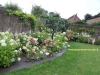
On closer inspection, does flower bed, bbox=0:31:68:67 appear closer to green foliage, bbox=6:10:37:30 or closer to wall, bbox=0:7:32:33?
wall, bbox=0:7:32:33

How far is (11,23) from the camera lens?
7.17 meters

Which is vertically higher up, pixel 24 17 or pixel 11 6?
pixel 11 6

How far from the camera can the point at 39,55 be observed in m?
5.19

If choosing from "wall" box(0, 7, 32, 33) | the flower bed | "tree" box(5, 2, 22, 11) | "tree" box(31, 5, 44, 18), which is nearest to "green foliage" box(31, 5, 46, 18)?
"tree" box(31, 5, 44, 18)

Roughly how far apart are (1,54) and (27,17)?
4865mm

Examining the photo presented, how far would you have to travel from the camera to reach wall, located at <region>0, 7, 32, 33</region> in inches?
259

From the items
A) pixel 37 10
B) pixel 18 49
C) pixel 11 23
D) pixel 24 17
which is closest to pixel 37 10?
pixel 37 10

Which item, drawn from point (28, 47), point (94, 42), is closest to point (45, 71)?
point (28, 47)

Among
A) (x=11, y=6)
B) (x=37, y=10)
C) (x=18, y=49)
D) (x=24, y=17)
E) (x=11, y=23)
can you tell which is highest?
(x=37, y=10)

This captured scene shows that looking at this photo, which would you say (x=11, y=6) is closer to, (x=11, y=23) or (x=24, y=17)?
(x=24, y=17)

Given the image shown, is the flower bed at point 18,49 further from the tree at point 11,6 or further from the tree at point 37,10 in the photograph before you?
the tree at point 37,10

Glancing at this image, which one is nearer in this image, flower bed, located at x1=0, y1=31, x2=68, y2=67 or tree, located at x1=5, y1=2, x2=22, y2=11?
flower bed, located at x1=0, y1=31, x2=68, y2=67

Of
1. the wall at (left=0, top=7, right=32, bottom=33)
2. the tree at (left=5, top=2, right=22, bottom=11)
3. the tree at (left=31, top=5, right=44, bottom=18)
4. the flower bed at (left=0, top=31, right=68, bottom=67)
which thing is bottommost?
the flower bed at (left=0, top=31, right=68, bottom=67)

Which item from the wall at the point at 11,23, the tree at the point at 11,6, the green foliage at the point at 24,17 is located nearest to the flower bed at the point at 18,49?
the wall at the point at 11,23
